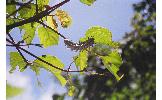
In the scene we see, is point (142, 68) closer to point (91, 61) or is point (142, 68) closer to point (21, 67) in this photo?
point (91, 61)

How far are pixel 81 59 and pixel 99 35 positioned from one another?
0.06 metres

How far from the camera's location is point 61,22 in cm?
51

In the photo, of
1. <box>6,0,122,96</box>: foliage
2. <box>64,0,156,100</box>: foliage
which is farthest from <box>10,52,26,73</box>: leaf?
<box>64,0,156,100</box>: foliage

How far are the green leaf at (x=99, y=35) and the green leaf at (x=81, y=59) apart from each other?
0.09ft

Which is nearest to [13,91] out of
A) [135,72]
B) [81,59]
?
[81,59]

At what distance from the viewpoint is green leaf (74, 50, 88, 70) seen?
1.62 feet

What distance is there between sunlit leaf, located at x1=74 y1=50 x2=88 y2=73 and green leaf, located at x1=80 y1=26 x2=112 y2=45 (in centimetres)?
3

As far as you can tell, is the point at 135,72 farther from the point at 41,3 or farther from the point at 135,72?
the point at 41,3

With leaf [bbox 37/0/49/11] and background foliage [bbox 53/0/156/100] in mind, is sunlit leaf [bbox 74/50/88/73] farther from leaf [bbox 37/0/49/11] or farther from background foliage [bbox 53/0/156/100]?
background foliage [bbox 53/0/156/100]

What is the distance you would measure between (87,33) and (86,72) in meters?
0.06

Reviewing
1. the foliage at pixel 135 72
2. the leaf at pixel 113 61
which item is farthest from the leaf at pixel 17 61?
the foliage at pixel 135 72

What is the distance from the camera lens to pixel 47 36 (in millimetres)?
486
